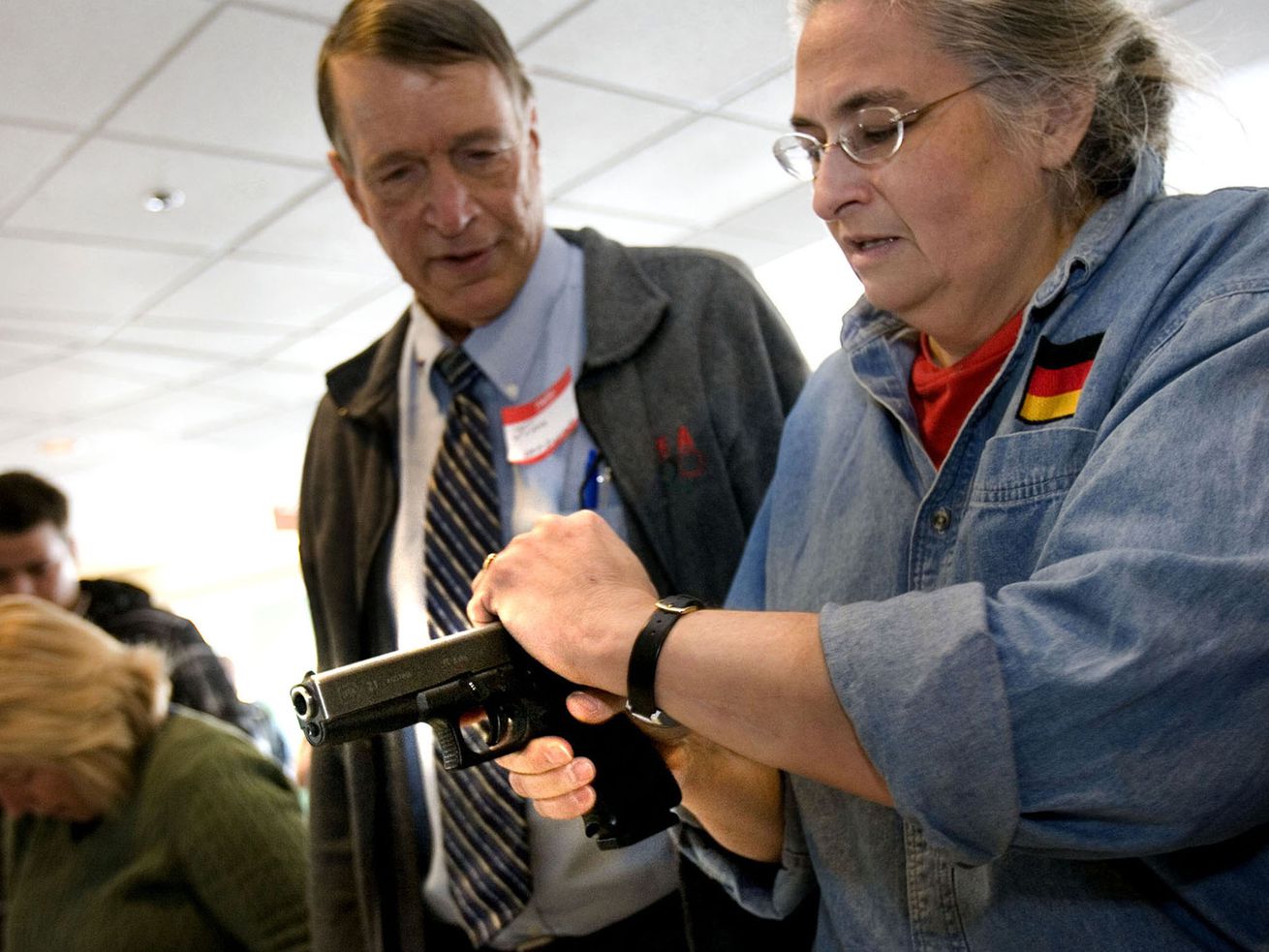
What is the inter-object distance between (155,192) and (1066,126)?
3868mm

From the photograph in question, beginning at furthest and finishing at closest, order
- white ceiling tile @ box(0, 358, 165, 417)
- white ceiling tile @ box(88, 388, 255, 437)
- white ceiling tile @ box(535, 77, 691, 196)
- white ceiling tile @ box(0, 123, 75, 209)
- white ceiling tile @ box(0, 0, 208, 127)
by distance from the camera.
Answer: white ceiling tile @ box(88, 388, 255, 437) < white ceiling tile @ box(0, 358, 165, 417) < white ceiling tile @ box(535, 77, 691, 196) < white ceiling tile @ box(0, 123, 75, 209) < white ceiling tile @ box(0, 0, 208, 127)

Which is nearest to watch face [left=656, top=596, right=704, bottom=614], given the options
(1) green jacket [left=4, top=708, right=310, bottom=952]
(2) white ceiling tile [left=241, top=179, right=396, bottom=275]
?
(1) green jacket [left=4, top=708, right=310, bottom=952]

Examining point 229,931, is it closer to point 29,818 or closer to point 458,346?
point 29,818

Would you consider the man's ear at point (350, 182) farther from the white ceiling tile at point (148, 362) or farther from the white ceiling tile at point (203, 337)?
the white ceiling tile at point (148, 362)

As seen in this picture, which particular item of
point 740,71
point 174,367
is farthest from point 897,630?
point 174,367

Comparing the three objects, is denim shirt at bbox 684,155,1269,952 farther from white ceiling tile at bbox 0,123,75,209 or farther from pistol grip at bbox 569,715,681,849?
white ceiling tile at bbox 0,123,75,209

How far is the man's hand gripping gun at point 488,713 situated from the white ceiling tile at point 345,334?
4.68 m

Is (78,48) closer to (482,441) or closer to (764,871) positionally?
(482,441)

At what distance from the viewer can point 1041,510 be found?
0.90m

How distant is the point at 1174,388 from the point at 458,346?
3.35 ft

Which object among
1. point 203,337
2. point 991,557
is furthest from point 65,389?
point 991,557

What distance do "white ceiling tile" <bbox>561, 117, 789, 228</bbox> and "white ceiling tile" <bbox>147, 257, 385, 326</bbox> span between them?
127 cm

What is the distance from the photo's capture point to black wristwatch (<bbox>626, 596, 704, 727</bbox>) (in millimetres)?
851

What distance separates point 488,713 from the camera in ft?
3.40
